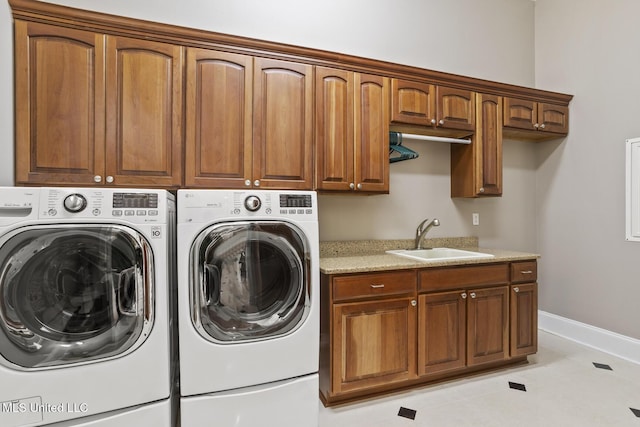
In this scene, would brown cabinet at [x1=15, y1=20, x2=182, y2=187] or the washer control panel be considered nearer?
the washer control panel

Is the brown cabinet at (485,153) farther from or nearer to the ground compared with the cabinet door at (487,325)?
farther from the ground

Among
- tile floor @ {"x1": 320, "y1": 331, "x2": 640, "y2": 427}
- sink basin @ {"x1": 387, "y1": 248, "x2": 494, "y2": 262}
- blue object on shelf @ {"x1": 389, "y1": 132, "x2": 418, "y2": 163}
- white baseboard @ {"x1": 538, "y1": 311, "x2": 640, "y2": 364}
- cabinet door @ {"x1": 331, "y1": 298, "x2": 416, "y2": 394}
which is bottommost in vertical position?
tile floor @ {"x1": 320, "y1": 331, "x2": 640, "y2": 427}

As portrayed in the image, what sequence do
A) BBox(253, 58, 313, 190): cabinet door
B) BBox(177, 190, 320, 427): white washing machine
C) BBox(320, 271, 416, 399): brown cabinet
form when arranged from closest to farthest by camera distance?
→ BBox(177, 190, 320, 427): white washing machine → BBox(320, 271, 416, 399): brown cabinet → BBox(253, 58, 313, 190): cabinet door

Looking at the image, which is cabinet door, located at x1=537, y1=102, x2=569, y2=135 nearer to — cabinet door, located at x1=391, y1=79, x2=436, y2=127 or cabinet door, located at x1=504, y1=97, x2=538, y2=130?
cabinet door, located at x1=504, y1=97, x2=538, y2=130

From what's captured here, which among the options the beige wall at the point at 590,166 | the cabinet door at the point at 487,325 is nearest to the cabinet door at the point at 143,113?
the cabinet door at the point at 487,325

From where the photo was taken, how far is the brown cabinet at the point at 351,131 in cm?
222

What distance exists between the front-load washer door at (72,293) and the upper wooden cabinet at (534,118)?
2981 mm

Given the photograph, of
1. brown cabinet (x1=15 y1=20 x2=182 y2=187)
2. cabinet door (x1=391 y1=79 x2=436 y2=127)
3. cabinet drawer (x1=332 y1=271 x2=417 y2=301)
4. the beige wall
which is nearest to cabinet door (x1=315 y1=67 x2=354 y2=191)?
cabinet door (x1=391 y1=79 x2=436 y2=127)

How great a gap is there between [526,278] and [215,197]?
2310mm

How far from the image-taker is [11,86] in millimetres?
1775

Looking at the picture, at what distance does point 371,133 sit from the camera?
234cm

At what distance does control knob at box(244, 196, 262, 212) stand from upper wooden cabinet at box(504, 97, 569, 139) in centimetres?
236

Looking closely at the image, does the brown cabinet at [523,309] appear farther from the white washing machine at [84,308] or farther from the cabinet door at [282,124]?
the white washing machine at [84,308]

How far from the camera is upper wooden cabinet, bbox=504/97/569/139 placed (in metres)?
2.84
